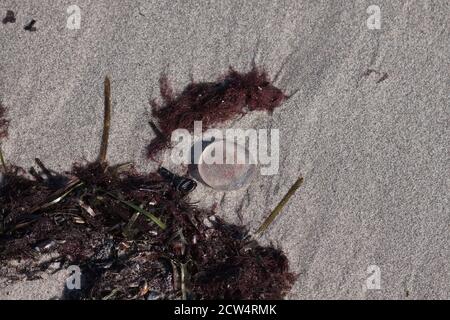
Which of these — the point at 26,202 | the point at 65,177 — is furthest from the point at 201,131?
the point at 26,202

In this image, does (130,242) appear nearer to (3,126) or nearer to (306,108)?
(3,126)

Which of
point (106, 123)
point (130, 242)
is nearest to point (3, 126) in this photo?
point (106, 123)
